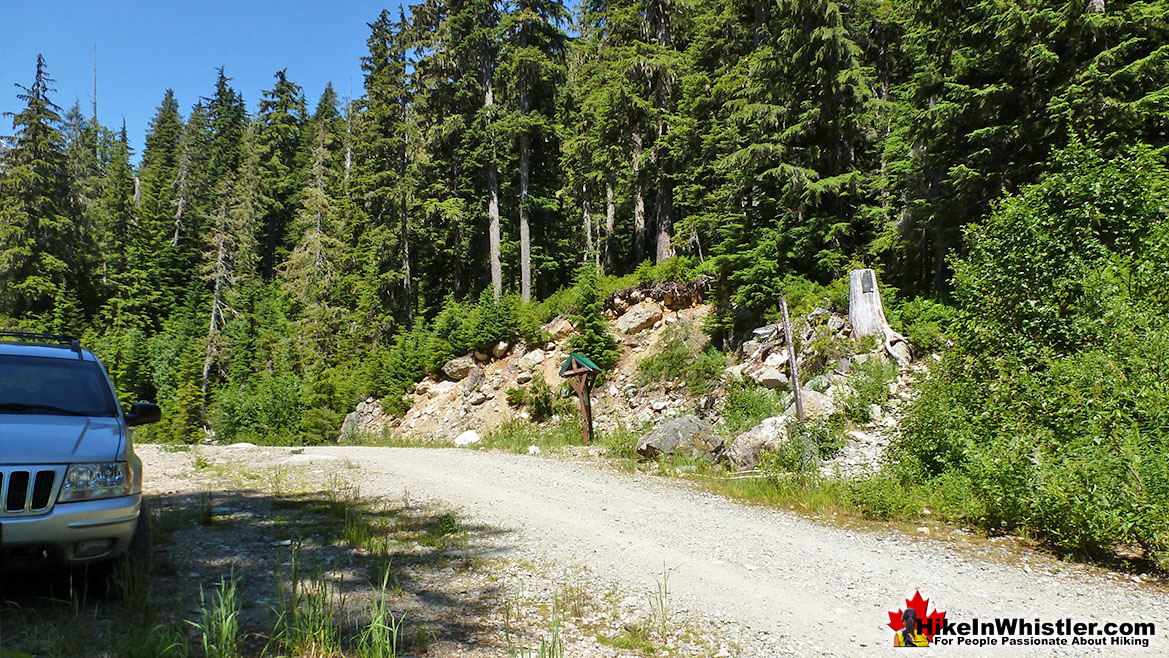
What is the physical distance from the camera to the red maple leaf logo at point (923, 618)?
13.8ft

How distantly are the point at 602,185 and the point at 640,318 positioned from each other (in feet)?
34.3

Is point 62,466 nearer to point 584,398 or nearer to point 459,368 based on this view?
point 584,398

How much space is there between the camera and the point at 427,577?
16.8 ft

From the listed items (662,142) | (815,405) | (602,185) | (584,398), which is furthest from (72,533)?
(602,185)

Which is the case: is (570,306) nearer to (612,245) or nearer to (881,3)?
(612,245)

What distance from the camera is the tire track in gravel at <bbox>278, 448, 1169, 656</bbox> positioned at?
440 cm

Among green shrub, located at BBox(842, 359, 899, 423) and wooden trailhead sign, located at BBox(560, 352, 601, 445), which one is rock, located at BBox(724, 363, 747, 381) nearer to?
green shrub, located at BBox(842, 359, 899, 423)

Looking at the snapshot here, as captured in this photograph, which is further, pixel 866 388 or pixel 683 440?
pixel 683 440

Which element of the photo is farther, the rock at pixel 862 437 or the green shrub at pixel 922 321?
the green shrub at pixel 922 321

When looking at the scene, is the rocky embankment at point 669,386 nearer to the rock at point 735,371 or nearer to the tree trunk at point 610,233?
the rock at point 735,371

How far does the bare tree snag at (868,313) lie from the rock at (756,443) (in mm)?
3629

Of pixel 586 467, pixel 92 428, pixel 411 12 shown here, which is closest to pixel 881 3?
pixel 586 467

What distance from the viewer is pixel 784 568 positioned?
5570 mm

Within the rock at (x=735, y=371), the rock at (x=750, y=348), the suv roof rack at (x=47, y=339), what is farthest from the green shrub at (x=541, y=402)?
the suv roof rack at (x=47, y=339)
